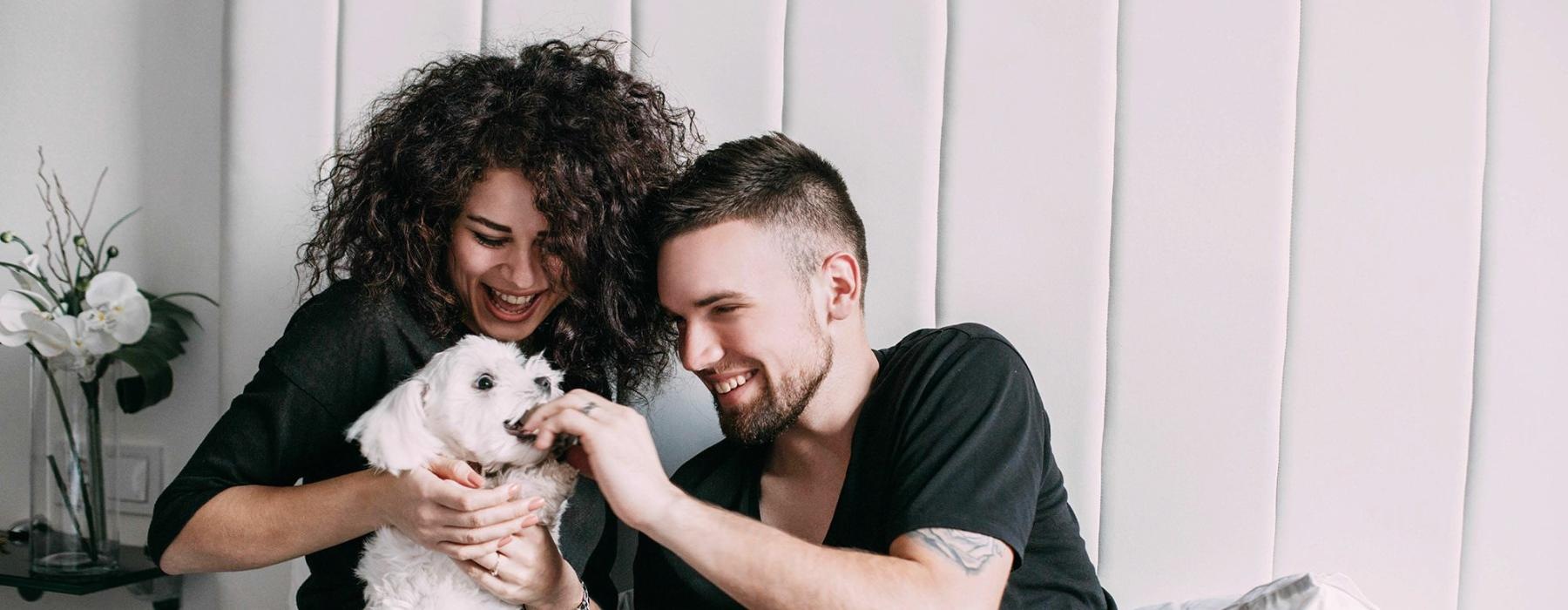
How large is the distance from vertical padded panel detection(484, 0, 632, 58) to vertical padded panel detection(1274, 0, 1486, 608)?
117 cm

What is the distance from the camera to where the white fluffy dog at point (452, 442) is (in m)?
1.13

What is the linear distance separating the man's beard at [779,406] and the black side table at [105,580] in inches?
51.6

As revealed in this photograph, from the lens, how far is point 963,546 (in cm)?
116

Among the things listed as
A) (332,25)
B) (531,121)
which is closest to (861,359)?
(531,121)

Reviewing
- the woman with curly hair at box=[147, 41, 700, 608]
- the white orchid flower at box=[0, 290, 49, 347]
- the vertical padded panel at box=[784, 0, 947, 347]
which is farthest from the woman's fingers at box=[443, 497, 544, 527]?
the white orchid flower at box=[0, 290, 49, 347]

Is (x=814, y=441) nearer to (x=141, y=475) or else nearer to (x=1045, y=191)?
(x=1045, y=191)

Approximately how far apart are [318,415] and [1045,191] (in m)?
1.18

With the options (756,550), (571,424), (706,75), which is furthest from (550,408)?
(706,75)

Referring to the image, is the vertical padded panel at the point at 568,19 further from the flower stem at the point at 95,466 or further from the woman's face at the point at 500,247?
the flower stem at the point at 95,466

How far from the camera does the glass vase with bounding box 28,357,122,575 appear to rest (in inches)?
74.7

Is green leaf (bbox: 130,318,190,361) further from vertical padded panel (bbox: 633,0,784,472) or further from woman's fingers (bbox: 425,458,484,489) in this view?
woman's fingers (bbox: 425,458,484,489)

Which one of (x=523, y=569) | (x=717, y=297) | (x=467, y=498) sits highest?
(x=717, y=297)

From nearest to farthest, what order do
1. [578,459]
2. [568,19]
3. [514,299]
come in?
[578,459]
[514,299]
[568,19]

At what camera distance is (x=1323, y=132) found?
1.63 m
